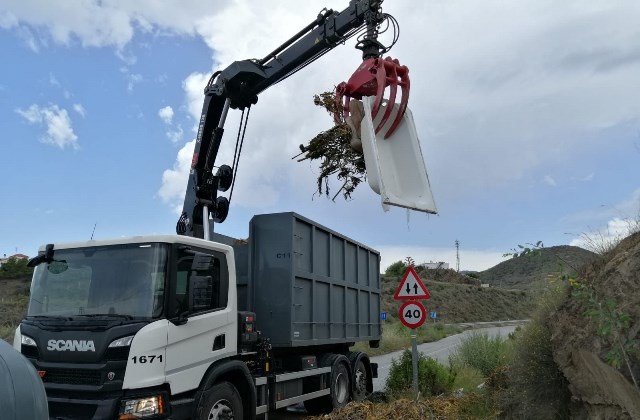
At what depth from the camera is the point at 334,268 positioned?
9.86m

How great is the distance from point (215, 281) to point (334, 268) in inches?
132

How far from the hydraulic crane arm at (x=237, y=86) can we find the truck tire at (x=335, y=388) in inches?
122

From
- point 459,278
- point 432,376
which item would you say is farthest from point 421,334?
point 459,278

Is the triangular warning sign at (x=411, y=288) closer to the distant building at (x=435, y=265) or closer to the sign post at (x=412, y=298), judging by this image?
the sign post at (x=412, y=298)

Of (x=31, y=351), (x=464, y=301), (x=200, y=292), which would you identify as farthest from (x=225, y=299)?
(x=464, y=301)

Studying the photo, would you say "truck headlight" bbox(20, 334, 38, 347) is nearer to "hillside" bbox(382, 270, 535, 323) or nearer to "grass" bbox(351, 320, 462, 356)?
"grass" bbox(351, 320, 462, 356)

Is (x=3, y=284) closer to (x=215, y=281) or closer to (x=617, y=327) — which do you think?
(x=215, y=281)

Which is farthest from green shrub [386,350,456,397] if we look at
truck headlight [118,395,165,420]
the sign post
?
truck headlight [118,395,165,420]

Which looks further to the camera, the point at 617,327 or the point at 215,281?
the point at 215,281

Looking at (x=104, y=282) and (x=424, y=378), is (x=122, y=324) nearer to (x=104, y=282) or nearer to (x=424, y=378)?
(x=104, y=282)

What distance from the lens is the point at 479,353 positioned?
43.0 feet

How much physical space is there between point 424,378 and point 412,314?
157cm

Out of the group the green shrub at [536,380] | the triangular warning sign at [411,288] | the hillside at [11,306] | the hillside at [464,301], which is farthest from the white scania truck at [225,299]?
the hillside at [464,301]

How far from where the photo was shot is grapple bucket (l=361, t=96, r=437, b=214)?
7.70m
